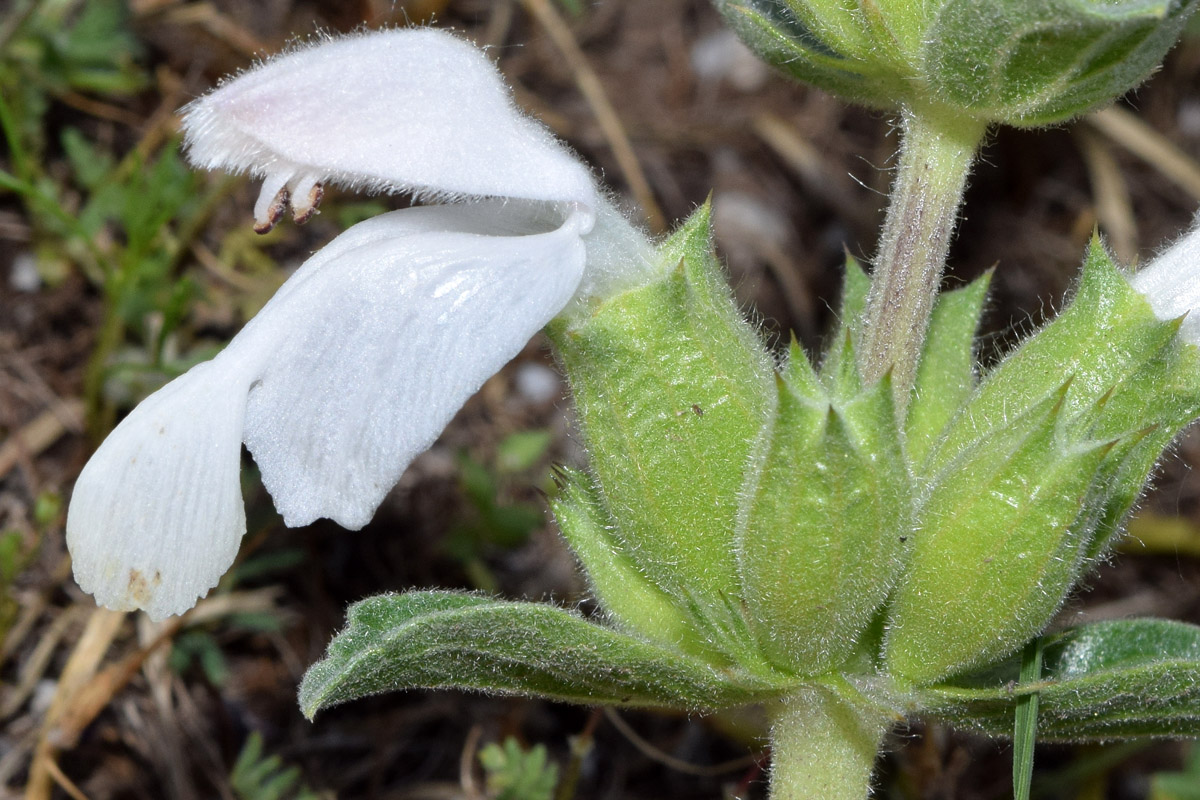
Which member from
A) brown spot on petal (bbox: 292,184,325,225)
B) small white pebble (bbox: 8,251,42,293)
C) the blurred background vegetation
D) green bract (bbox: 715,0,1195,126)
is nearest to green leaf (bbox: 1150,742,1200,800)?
the blurred background vegetation

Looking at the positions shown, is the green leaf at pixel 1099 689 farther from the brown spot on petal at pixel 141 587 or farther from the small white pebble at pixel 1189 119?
the small white pebble at pixel 1189 119

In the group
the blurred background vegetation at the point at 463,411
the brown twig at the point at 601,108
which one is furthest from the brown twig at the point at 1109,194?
the brown twig at the point at 601,108

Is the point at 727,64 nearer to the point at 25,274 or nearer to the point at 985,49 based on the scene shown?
→ the point at 25,274

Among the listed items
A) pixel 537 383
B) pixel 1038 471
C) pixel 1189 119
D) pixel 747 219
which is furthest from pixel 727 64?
pixel 1038 471

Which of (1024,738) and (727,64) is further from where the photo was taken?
(727,64)

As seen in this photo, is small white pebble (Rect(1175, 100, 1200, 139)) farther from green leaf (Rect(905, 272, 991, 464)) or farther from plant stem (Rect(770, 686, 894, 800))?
plant stem (Rect(770, 686, 894, 800))

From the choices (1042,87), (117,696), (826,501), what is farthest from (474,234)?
(117,696)
